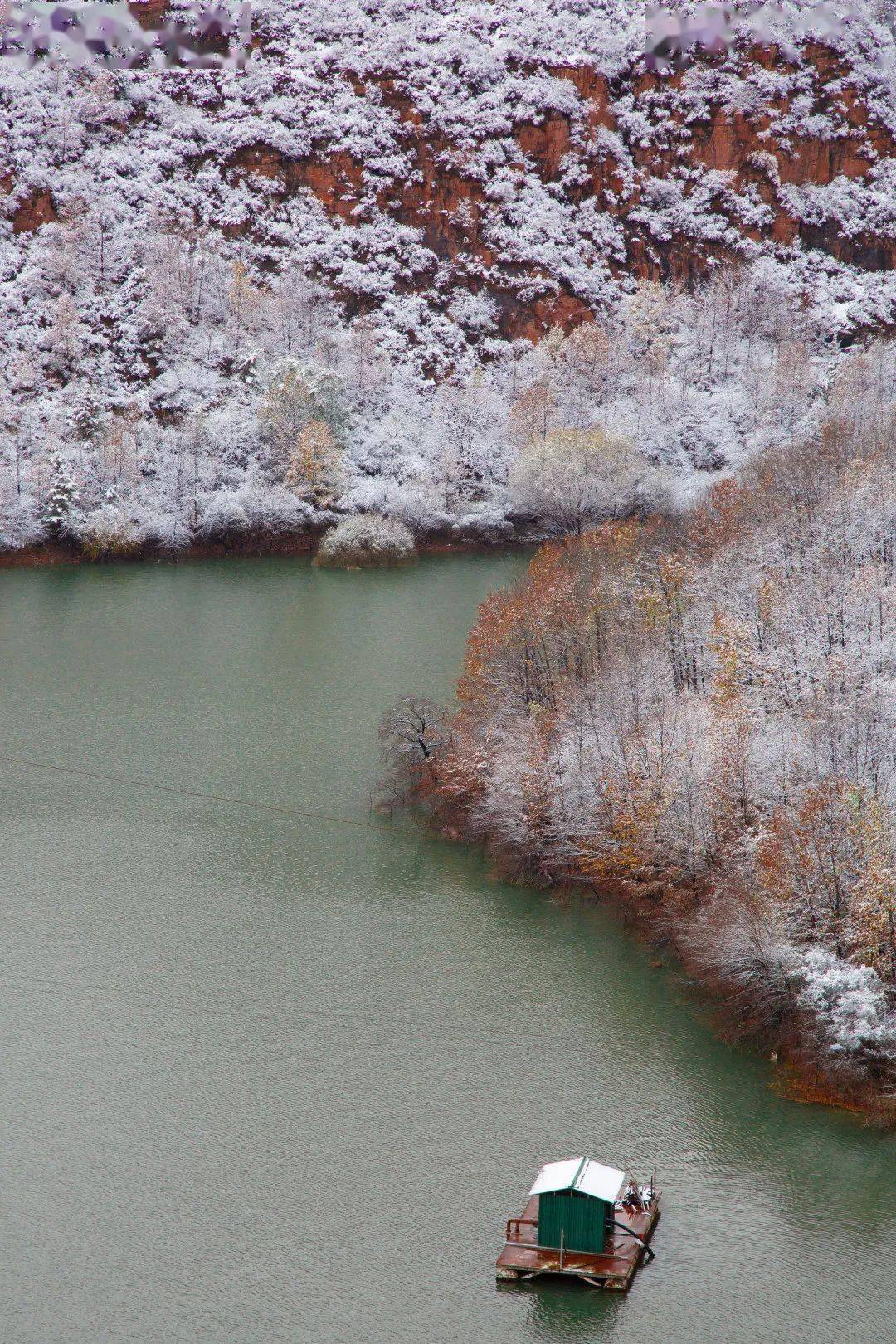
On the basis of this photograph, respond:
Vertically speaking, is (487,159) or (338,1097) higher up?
(487,159)

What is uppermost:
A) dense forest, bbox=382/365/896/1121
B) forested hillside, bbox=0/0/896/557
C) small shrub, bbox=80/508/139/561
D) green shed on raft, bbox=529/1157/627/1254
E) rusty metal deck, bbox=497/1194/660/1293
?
forested hillside, bbox=0/0/896/557

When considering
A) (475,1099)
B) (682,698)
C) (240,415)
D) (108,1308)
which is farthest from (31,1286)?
(240,415)

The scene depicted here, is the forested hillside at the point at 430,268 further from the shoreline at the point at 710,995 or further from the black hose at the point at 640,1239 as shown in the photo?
the black hose at the point at 640,1239

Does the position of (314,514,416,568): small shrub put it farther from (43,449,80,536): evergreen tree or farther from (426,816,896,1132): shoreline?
(426,816,896,1132): shoreline

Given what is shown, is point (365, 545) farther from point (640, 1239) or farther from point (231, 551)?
point (640, 1239)

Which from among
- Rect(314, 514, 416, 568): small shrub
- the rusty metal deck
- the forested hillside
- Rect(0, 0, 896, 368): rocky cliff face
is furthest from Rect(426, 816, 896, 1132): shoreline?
Rect(0, 0, 896, 368): rocky cliff face

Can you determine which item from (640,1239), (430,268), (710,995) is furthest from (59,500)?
(640,1239)

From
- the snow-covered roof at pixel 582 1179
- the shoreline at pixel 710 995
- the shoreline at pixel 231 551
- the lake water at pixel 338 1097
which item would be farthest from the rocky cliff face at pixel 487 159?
the snow-covered roof at pixel 582 1179
